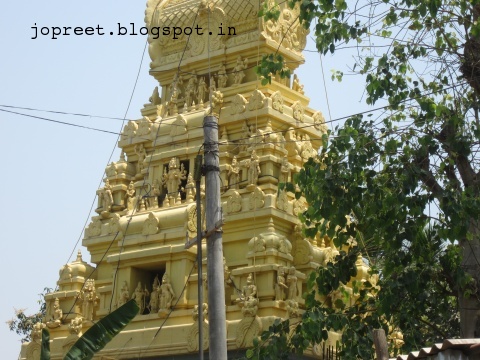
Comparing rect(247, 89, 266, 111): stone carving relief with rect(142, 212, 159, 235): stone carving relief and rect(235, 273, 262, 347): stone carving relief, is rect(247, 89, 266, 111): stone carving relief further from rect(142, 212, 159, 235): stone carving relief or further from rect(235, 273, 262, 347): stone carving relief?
rect(235, 273, 262, 347): stone carving relief

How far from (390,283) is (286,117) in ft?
25.0

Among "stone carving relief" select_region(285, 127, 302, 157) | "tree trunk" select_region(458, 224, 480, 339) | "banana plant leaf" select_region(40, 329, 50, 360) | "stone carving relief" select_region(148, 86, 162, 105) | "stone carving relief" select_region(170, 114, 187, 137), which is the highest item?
"stone carving relief" select_region(148, 86, 162, 105)

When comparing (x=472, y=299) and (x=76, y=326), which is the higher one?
(x=76, y=326)

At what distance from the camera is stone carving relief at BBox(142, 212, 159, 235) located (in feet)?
70.7

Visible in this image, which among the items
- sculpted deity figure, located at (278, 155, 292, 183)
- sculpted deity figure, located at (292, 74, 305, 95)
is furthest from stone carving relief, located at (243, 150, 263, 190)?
sculpted deity figure, located at (292, 74, 305, 95)

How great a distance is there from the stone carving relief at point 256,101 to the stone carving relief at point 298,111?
1.02 meters

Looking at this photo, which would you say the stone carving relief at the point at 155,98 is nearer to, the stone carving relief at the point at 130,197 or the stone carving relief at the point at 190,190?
the stone carving relief at the point at 130,197

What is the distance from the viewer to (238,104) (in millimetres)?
22547

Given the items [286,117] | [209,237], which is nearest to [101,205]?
[286,117]

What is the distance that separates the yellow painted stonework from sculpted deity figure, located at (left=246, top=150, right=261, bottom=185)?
0.02 meters

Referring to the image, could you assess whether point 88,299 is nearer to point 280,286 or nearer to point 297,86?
point 280,286

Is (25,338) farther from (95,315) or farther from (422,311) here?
(422,311)

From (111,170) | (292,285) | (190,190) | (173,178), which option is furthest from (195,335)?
(111,170)

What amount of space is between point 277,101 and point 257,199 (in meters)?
2.67
